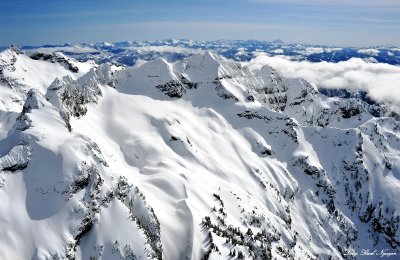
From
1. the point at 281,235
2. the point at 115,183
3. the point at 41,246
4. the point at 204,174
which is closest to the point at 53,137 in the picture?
the point at 115,183

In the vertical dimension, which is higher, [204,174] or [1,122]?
[1,122]

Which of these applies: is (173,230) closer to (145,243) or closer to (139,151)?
(145,243)

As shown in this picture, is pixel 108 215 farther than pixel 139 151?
No

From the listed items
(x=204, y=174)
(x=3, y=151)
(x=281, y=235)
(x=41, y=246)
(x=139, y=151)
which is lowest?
(x=281, y=235)

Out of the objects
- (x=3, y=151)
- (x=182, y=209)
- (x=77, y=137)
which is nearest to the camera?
(x=3, y=151)

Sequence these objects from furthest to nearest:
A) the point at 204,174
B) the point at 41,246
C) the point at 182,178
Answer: the point at 204,174, the point at 182,178, the point at 41,246

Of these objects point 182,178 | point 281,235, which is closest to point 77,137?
point 182,178

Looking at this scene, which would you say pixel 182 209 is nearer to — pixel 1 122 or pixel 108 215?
pixel 108 215

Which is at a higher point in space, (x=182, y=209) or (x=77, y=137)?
(x=77, y=137)

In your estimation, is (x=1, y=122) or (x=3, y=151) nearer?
(x=3, y=151)
